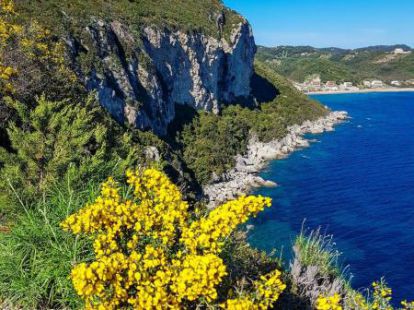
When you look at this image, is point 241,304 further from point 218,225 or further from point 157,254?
point 157,254

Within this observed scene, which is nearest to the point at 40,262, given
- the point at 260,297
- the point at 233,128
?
the point at 260,297

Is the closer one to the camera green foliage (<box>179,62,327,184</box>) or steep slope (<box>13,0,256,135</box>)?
steep slope (<box>13,0,256,135</box>)

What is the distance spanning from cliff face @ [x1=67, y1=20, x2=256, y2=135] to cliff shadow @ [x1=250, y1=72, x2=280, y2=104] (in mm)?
8595

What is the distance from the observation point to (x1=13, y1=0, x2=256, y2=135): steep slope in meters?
60.6

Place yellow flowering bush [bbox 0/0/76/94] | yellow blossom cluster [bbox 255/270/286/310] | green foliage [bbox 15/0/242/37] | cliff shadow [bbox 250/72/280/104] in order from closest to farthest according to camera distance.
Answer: yellow blossom cluster [bbox 255/270/286/310] < yellow flowering bush [bbox 0/0/76/94] < green foliage [bbox 15/0/242/37] < cliff shadow [bbox 250/72/280/104]

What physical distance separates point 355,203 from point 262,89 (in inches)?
2945

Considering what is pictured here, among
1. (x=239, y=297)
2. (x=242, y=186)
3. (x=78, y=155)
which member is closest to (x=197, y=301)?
(x=239, y=297)

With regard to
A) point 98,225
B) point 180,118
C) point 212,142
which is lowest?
point 212,142

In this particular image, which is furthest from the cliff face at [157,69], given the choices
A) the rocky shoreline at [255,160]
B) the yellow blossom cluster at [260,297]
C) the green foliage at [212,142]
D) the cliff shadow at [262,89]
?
the yellow blossom cluster at [260,297]

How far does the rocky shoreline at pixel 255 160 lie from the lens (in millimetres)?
70500

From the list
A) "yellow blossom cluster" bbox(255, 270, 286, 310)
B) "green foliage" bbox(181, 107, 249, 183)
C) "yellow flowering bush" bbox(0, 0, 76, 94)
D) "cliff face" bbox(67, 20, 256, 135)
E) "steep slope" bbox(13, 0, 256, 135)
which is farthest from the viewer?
"green foliage" bbox(181, 107, 249, 183)

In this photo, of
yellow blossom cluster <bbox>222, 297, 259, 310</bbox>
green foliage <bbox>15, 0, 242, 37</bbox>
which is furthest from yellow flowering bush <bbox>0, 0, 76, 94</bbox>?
green foliage <bbox>15, 0, 242, 37</bbox>

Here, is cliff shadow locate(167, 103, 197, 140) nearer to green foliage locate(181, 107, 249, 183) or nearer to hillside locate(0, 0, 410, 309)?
green foliage locate(181, 107, 249, 183)

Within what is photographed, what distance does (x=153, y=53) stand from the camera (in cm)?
8088
